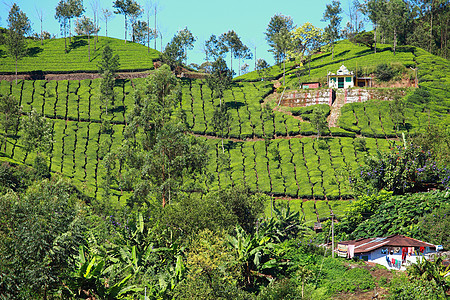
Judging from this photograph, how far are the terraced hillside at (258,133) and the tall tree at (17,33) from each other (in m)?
7.47

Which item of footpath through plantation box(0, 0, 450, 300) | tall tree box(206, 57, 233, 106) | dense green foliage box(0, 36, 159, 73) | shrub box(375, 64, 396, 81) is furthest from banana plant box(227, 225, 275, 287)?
dense green foliage box(0, 36, 159, 73)

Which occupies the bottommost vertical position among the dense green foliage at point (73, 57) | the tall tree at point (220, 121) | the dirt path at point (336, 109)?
the tall tree at point (220, 121)

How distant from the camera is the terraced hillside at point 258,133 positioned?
7100cm

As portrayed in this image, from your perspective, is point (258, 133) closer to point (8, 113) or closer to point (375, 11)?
point (8, 113)

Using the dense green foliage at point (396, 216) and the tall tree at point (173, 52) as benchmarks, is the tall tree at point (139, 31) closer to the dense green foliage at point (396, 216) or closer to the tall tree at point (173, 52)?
the tall tree at point (173, 52)

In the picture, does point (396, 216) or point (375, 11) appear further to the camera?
point (375, 11)

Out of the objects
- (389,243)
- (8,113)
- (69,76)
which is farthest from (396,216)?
(69,76)

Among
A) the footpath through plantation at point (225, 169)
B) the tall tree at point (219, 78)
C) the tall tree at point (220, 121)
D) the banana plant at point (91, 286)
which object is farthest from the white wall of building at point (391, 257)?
the tall tree at point (219, 78)

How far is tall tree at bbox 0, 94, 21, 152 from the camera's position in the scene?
7869 centimetres

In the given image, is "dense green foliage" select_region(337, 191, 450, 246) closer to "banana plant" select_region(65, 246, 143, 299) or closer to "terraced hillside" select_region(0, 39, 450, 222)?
"terraced hillside" select_region(0, 39, 450, 222)

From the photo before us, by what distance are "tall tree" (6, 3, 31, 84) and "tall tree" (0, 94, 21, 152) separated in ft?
98.7

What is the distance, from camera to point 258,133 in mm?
88500

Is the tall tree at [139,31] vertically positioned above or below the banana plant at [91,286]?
above

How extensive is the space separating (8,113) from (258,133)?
4345cm
